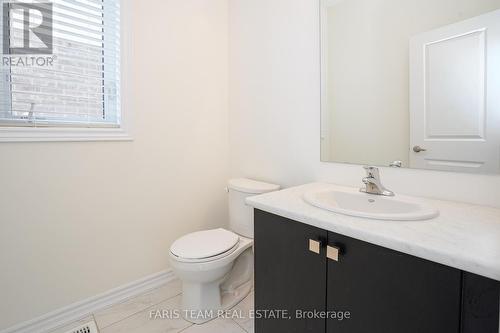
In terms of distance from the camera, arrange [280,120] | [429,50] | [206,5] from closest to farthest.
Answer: [429,50] → [280,120] → [206,5]

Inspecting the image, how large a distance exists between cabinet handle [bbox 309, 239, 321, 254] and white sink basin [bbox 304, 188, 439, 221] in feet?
0.47

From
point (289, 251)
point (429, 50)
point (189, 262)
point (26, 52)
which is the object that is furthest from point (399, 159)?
point (26, 52)

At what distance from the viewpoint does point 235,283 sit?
5.93 ft

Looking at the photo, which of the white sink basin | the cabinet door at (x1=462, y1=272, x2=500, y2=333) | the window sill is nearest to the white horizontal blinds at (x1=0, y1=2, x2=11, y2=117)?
the window sill

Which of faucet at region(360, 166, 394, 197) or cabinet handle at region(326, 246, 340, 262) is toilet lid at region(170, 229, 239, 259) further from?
faucet at region(360, 166, 394, 197)

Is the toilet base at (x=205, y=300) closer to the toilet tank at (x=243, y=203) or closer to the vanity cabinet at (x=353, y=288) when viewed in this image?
the toilet tank at (x=243, y=203)

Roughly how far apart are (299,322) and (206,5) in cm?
218

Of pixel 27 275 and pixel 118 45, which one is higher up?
pixel 118 45

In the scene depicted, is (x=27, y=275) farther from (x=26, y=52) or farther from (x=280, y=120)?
(x=280, y=120)

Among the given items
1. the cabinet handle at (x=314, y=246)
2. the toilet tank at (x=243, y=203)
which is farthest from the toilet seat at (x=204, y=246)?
the cabinet handle at (x=314, y=246)

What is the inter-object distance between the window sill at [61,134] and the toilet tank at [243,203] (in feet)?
2.56

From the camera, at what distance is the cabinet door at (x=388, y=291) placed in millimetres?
692

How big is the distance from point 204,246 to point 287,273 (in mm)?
607

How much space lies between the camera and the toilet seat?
1.43m
